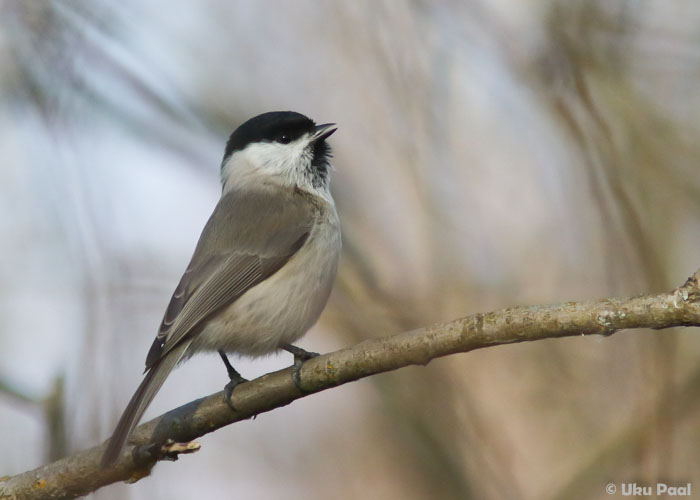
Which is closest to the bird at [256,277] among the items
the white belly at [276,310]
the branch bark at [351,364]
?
the white belly at [276,310]

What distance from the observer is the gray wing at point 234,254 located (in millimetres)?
3449

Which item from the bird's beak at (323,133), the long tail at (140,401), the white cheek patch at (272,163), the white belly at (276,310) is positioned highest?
the bird's beak at (323,133)

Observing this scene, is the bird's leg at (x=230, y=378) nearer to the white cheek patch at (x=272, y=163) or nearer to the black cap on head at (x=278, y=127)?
the white cheek patch at (x=272, y=163)

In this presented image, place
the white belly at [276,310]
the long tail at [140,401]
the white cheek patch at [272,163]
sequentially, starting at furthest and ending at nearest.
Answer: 1. the white cheek patch at [272,163]
2. the white belly at [276,310]
3. the long tail at [140,401]

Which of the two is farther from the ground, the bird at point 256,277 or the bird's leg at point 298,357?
the bird at point 256,277

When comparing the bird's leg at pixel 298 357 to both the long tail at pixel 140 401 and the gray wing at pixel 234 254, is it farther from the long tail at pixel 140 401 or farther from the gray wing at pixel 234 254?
the long tail at pixel 140 401

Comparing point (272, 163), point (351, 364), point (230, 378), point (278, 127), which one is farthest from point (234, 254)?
point (351, 364)

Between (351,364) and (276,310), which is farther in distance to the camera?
(276,310)

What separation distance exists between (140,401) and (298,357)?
30.0 inches

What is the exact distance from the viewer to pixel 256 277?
11.9 ft

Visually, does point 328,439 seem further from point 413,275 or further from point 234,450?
point 413,275

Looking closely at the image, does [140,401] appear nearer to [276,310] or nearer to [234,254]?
[276,310]

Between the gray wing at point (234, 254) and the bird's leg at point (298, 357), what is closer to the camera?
the bird's leg at point (298, 357)

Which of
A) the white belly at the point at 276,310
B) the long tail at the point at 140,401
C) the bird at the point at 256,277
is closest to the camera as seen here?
the long tail at the point at 140,401
